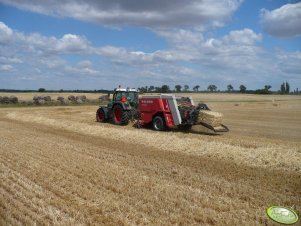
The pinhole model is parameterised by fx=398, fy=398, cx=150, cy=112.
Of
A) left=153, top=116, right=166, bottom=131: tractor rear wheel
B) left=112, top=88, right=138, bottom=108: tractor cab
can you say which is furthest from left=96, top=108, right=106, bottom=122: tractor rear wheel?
left=153, top=116, right=166, bottom=131: tractor rear wheel

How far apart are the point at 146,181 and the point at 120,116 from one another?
11610 mm

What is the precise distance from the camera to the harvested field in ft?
20.1

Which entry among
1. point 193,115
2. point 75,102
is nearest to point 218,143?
point 193,115

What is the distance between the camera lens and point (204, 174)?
8.86 meters

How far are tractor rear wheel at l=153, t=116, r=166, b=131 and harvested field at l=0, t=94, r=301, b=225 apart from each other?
273cm

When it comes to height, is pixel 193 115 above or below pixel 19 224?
above

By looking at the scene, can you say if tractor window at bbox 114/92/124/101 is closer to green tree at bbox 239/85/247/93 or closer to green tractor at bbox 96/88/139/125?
green tractor at bbox 96/88/139/125

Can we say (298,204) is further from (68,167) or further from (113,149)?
(113,149)

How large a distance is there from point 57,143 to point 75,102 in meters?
35.2

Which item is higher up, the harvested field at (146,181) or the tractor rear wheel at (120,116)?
the tractor rear wheel at (120,116)

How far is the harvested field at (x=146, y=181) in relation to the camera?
612 cm

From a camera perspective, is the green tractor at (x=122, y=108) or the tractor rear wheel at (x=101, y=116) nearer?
the green tractor at (x=122, y=108)

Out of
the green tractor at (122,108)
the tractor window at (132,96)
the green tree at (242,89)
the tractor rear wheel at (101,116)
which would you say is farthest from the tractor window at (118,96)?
the green tree at (242,89)

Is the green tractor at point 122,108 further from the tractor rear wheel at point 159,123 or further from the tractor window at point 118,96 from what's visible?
the tractor rear wheel at point 159,123
